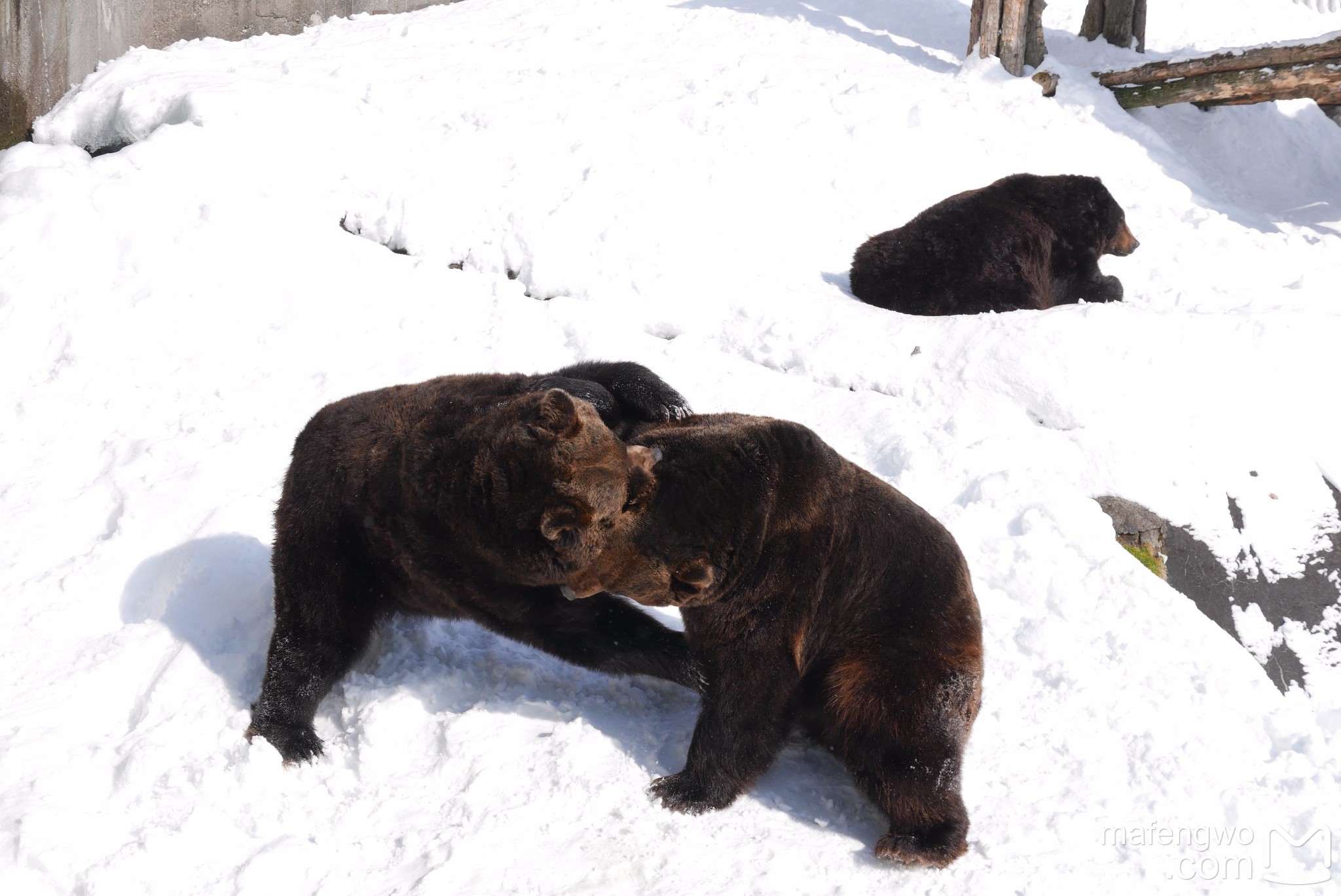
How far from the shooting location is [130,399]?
6.49 meters

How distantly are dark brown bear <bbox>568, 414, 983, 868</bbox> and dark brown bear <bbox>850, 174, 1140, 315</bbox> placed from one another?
14.6 ft

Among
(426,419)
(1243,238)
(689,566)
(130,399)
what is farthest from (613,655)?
(1243,238)

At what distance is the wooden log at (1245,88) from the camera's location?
417 inches

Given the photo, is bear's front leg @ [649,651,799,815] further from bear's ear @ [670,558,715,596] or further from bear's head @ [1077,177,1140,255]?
bear's head @ [1077,177,1140,255]

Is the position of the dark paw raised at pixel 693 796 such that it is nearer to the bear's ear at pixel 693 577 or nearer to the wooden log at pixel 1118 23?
the bear's ear at pixel 693 577

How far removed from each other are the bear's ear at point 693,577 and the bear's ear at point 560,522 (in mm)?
416

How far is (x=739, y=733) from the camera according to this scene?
377 cm

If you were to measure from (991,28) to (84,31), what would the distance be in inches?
371

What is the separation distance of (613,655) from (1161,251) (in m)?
7.45

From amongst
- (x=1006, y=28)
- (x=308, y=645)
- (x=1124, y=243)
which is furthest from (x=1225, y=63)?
(x=308, y=645)

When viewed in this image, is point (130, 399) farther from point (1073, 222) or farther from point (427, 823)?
point (1073, 222)

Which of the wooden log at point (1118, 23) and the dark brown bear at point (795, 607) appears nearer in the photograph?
the dark brown bear at point (795, 607)

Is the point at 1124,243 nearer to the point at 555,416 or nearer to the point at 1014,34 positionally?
the point at 1014,34
